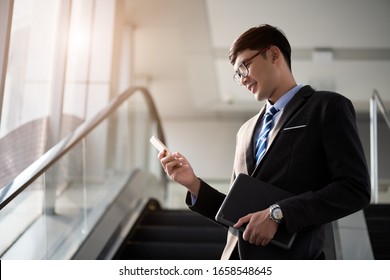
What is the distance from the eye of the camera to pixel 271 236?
61.4 inches

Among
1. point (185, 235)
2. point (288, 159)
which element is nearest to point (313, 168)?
point (288, 159)

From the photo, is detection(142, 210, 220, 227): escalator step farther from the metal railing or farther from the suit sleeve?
the suit sleeve

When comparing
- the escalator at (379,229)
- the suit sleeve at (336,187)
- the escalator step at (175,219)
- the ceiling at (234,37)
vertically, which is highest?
the ceiling at (234,37)

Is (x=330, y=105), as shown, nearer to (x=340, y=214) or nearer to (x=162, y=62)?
(x=340, y=214)

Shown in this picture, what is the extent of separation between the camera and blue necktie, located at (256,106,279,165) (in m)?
1.75

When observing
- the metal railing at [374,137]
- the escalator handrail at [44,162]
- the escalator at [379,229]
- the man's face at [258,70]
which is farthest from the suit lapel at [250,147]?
the metal railing at [374,137]

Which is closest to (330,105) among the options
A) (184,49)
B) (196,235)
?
(196,235)

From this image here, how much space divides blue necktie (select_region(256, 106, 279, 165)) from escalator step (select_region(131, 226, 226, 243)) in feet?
8.35

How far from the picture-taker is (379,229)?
14.1 feet

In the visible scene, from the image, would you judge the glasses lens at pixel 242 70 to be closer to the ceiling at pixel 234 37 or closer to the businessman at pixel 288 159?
the businessman at pixel 288 159

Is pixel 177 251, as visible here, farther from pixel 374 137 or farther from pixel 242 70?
pixel 374 137

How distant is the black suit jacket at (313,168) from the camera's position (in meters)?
1.57

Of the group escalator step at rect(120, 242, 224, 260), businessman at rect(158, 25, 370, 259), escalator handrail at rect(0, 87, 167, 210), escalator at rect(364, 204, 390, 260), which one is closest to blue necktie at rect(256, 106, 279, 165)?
businessman at rect(158, 25, 370, 259)

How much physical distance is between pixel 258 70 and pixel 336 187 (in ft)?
1.52
